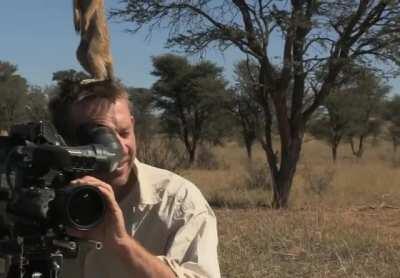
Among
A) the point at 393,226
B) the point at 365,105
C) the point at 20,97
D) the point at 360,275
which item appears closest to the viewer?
the point at 360,275

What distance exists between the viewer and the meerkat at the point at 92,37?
431 centimetres

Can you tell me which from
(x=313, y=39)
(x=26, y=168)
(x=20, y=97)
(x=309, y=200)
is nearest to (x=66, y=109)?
(x=26, y=168)

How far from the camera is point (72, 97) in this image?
209 centimetres

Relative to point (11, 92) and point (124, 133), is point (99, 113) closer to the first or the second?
point (124, 133)

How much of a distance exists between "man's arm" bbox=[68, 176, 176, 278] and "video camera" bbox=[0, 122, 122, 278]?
0.09ft

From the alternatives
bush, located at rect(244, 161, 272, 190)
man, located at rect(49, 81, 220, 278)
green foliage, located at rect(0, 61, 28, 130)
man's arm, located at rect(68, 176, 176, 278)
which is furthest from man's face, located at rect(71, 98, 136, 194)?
green foliage, located at rect(0, 61, 28, 130)

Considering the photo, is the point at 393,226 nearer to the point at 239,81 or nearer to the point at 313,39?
the point at 313,39

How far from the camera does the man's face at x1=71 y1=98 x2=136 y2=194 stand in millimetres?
2031

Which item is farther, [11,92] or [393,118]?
[393,118]

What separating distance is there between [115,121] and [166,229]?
333 millimetres

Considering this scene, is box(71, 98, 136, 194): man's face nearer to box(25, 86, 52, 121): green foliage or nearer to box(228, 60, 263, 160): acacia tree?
box(25, 86, 52, 121): green foliage

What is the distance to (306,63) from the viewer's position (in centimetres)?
1302

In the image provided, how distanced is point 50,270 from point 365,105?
3271 cm

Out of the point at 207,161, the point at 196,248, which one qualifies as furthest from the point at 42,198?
the point at 207,161
